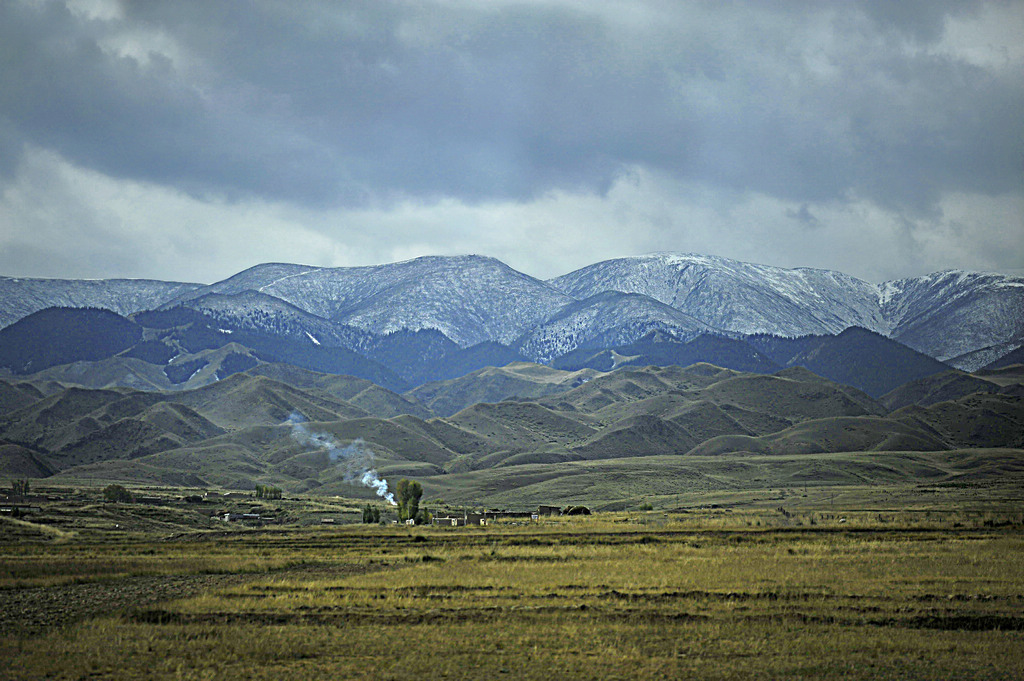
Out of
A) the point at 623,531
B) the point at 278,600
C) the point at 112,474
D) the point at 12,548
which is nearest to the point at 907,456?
the point at 623,531

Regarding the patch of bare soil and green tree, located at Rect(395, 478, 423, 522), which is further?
green tree, located at Rect(395, 478, 423, 522)

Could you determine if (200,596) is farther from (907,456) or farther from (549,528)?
(907,456)

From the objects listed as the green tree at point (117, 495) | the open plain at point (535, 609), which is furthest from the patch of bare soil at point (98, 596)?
the green tree at point (117, 495)

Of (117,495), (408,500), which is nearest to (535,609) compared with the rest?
(408,500)

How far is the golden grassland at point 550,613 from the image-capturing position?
25333 mm

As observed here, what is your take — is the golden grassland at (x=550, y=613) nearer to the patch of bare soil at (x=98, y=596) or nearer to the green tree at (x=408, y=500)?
the patch of bare soil at (x=98, y=596)

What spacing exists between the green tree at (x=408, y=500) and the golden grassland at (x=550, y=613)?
45.0 meters

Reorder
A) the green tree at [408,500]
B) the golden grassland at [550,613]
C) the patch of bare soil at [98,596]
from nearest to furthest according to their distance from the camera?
the golden grassland at [550,613], the patch of bare soil at [98,596], the green tree at [408,500]

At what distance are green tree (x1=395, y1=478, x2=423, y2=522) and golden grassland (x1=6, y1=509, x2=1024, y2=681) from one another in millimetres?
44968

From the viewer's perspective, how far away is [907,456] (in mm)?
183125

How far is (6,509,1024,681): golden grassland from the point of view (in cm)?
2533

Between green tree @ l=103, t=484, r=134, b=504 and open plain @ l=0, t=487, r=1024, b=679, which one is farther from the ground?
green tree @ l=103, t=484, r=134, b=504

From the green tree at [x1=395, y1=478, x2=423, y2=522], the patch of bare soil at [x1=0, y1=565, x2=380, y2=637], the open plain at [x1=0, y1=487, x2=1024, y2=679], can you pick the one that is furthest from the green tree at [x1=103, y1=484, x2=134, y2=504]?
the patch of bare soil at [x1=0, y1=565, x2=380, y2=637]

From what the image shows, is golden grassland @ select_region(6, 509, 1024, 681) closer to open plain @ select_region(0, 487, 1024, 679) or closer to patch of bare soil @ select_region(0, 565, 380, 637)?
open plain @ select_region(0, 487, 1024, 679)
